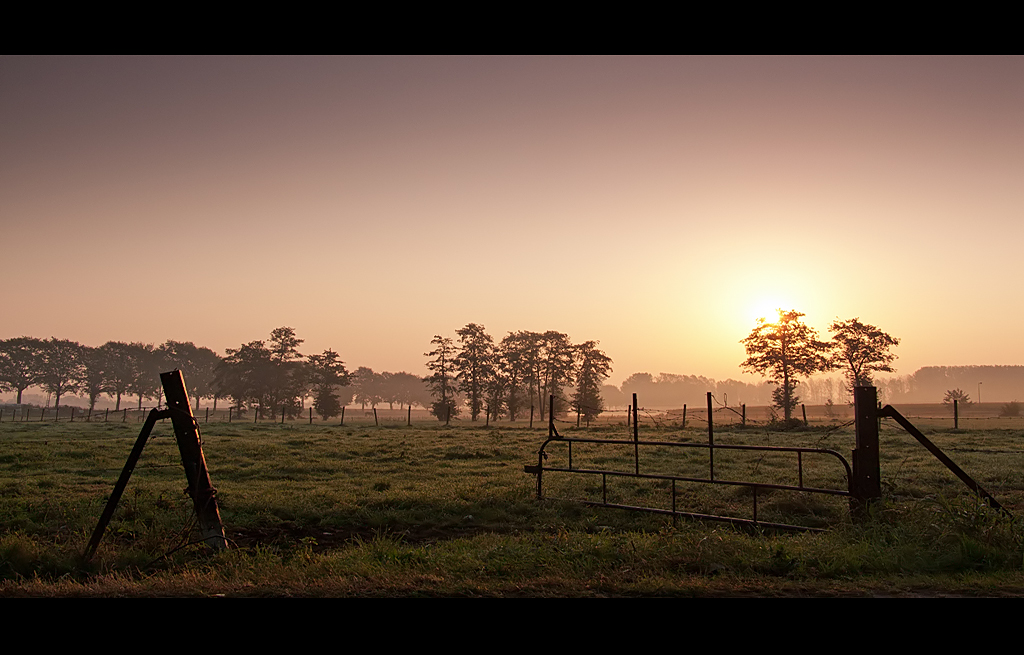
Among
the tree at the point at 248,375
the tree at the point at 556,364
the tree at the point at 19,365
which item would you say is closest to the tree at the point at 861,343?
the tree at the point at 556,364

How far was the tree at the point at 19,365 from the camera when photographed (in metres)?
115

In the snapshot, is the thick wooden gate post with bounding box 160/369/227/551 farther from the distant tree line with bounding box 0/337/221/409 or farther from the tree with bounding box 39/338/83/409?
the tree with bounding box 39/338/83/409

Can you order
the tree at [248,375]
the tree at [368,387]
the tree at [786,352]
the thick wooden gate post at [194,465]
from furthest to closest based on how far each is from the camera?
the tree at [368,387], the tree at [248,375], the tree at [786,352], the thick wooden gate post at [194,465]

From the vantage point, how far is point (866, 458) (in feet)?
28.0

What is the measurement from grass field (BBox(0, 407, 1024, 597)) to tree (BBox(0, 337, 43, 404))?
121 m

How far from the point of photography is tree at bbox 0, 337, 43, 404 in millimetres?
115438

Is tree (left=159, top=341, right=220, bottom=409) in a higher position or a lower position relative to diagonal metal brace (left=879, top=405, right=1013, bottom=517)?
higher

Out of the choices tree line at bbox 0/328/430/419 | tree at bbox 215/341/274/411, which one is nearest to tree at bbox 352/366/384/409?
tree line at bbox 0/328/430/419

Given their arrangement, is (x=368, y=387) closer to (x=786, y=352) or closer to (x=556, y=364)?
(x=556, y=364)

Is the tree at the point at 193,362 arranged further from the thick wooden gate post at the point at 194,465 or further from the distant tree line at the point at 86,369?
the thick wooden gate post at the point at 194,465

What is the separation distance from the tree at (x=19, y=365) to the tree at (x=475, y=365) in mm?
92442
